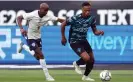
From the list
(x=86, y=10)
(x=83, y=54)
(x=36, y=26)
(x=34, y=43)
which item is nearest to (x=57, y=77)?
(x=34, y=43)

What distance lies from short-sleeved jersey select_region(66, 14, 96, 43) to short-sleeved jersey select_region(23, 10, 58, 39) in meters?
0.77

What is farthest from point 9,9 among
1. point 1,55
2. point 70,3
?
point 1,55

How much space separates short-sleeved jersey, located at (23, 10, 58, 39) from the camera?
55.0 ft

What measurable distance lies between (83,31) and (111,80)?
1434 millimetres

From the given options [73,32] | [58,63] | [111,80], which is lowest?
[58,63]

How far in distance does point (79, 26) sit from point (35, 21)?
130 cm

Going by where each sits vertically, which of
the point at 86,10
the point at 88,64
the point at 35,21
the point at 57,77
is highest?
the point at 86,10

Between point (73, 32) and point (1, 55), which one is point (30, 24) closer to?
point (73, 32)

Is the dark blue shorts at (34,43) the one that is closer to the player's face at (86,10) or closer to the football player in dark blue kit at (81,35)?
the football player in dark blue kit at (81,35)

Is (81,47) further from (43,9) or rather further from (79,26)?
(43,9)

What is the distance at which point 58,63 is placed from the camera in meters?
24.8

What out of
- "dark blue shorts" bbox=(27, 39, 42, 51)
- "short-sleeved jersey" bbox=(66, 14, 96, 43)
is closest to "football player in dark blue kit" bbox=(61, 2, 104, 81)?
"short-sleeved jersey" bbox=(66, 14, 96, 43)

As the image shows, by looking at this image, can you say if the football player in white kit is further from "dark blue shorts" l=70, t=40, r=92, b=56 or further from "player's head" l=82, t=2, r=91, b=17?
"player's head" l=82, t=2, r=91, b=17

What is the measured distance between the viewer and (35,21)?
664 inches
